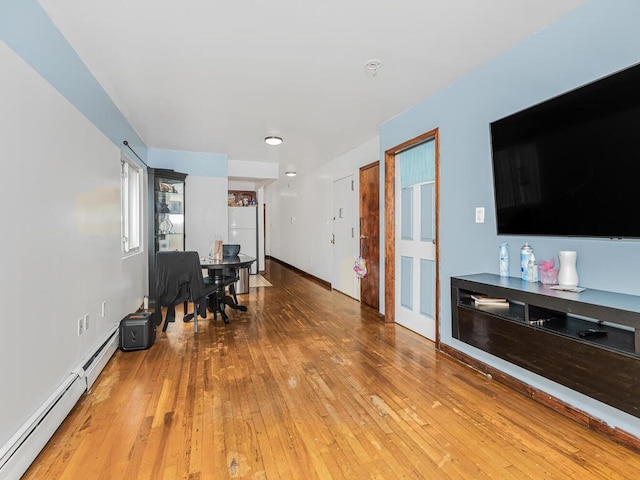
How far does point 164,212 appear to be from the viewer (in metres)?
5.25

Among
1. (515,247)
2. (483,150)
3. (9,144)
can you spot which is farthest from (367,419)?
(9,144)

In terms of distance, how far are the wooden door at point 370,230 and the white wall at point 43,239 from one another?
10.6ft

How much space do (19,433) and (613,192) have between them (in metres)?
3.22

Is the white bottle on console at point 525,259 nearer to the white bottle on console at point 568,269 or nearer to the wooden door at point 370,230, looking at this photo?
the white bottle on console at point 568,269

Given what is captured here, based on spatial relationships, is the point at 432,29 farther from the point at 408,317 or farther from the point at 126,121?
the point at 126,121

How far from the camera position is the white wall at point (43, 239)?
5.17ft

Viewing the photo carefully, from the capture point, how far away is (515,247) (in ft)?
8.02

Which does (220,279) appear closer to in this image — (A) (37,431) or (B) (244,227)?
(A) (37,431)

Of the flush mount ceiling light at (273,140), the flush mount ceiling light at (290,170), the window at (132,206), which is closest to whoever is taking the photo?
the window at (132,206)

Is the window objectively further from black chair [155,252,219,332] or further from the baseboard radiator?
the baseboard radiator

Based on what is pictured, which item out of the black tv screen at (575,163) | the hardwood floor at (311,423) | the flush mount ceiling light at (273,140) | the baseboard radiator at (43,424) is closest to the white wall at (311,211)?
the flush mount ceiling light at (273,140)

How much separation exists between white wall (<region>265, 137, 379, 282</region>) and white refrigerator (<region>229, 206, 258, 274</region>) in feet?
3.84

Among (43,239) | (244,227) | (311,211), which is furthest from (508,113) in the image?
(244,227)

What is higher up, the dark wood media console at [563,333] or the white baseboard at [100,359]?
the dark wood media console at [563,333]
